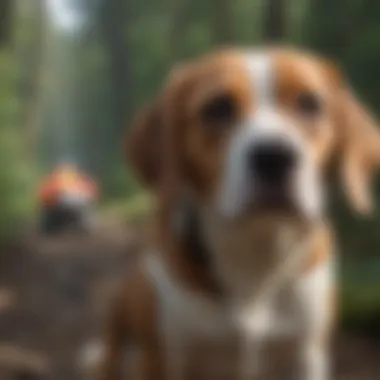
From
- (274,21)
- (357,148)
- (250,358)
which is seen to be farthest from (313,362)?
(274,21)

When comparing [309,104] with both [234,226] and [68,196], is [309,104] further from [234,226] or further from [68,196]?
[68,196]

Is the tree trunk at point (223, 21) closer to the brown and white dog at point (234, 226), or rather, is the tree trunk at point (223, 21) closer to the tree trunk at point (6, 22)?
the brown and white dog at point (234, 226)

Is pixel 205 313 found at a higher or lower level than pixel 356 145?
lower

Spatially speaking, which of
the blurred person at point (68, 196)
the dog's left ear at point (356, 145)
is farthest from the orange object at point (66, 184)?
the dog's left ear at point (356, 145)

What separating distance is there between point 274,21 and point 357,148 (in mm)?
133

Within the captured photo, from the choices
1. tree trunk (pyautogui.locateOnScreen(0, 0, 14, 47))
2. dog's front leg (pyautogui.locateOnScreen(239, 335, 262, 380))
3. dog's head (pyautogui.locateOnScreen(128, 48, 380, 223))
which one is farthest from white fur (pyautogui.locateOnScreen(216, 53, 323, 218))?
tree trunk (pyautogui.locateOnScreen(0, 0, 14, 47))

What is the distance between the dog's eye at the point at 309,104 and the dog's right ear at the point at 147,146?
0.11 metres

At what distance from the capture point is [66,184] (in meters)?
0.89

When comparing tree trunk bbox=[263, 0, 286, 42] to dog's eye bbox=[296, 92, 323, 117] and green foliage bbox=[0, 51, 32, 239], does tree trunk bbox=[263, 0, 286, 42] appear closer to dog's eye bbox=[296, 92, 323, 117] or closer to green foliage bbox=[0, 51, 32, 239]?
dog's eye bbox=[296, 92, 323, 117]

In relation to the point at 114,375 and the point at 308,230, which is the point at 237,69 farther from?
the point at 114,375

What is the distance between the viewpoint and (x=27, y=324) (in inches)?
35.2

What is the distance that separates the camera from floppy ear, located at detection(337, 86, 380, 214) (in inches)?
33.1

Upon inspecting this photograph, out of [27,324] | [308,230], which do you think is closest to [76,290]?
[27,324]

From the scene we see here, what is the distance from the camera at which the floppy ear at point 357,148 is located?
0.84 meters
